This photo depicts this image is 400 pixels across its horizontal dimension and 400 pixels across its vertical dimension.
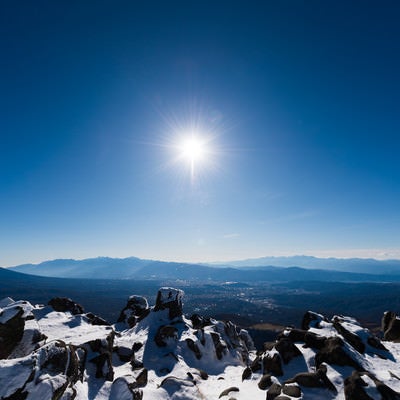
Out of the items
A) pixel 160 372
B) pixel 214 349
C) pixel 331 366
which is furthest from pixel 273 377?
pixel 214 349

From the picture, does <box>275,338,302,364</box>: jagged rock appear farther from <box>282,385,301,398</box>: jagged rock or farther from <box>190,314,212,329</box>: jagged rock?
<box>190,314,212,329</box>: jagged rock

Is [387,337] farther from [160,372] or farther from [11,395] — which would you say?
[11,395]

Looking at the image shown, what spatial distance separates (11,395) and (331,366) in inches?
1169

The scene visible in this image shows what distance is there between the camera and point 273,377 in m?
29.6

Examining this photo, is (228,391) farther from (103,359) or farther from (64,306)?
(64,306)

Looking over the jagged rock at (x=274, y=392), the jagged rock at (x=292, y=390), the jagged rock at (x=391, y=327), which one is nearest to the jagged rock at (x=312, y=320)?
the jagged rock at (x=391, y=327)

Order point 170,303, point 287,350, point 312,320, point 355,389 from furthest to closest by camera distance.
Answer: point 170,303 → point 312,320 → point 287,350 → point 355,389

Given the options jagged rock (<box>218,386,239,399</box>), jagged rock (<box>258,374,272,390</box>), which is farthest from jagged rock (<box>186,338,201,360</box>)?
jagged rock (<box>258,374,272,390</box>)

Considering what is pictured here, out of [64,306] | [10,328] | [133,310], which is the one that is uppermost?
[10,328]

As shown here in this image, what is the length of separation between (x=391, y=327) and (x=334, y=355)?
24369mm

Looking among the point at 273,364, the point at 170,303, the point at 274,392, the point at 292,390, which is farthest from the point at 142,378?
the point at 170,303

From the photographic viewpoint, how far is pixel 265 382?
29.0 m

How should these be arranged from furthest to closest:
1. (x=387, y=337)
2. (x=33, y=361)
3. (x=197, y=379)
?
(x=387, y=337) < (x=197, y=379) < (x=33, y=361)

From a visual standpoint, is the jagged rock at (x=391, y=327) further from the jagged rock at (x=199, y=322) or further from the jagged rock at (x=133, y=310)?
the jagged rock at (x=133, y=310)
